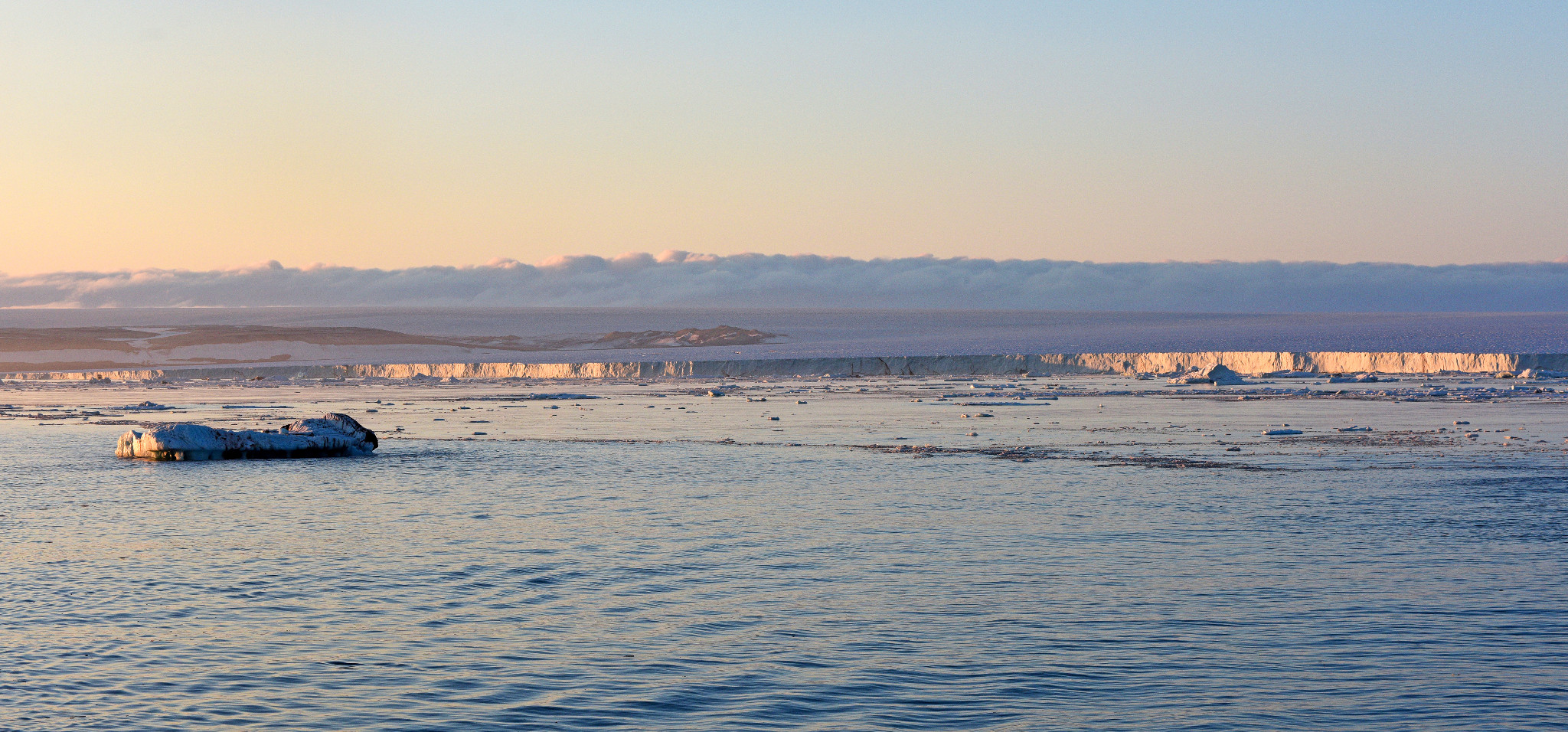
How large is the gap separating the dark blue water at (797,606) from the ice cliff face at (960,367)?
1186 inches

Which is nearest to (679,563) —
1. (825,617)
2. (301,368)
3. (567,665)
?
(825,617)

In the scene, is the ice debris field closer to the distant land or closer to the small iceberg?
the small iceberg

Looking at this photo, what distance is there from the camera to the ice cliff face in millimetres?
40562

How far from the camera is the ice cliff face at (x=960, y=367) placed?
133ft

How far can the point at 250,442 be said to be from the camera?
15.9 metres

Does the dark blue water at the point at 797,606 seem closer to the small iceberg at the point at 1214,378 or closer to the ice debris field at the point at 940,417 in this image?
the ice debris field at the point at 940,417

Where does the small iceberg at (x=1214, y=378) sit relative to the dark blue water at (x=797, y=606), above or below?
above

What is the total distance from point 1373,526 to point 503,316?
101 metres

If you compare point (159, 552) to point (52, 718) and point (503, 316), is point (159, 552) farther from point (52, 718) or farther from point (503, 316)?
point (503, 316)

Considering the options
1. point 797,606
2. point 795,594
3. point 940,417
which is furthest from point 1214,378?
point 797,606

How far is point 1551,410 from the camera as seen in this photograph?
2197 centimetres

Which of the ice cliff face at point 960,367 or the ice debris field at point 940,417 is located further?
the ice cliff face at point 960,367

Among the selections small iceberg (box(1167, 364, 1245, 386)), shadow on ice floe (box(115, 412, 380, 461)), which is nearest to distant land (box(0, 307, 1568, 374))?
small iceberg (box(1167, 364, 1245, 386))

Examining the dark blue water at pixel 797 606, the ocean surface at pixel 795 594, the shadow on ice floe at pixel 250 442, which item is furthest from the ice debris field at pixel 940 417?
the dark blue water at pixel 797 606
